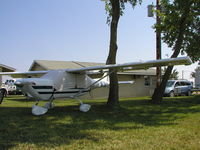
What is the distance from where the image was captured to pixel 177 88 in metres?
22.8

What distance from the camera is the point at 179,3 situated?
1534 centimetres

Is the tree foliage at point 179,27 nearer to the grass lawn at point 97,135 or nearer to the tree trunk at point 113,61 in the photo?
the tree trunk at point 113,61

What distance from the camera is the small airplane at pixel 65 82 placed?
8.76 meters

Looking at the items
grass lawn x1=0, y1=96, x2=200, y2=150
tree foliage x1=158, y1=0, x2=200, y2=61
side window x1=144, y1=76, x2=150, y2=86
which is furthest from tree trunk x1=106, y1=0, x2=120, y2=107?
side window x1=144, y1=76, x2=150, y2=86

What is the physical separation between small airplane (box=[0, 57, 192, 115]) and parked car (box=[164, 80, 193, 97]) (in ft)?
40.7

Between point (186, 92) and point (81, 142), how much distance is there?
20964mm

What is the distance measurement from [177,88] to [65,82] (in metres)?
15.5

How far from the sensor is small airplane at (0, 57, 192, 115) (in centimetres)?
876

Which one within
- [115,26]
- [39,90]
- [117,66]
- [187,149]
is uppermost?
[115,26]

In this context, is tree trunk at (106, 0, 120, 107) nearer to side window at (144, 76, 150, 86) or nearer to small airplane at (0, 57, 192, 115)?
small airplane at (0, 57, 192, 115)

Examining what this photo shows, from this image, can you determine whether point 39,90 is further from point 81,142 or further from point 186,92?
point 186,92

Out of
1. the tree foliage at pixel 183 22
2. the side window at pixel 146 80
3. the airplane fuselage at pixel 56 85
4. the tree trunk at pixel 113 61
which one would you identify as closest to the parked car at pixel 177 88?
the side window at pixel 146 80

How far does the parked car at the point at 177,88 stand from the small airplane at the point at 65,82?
12405 mm

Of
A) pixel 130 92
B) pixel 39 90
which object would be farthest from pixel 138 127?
pixel 130 92
